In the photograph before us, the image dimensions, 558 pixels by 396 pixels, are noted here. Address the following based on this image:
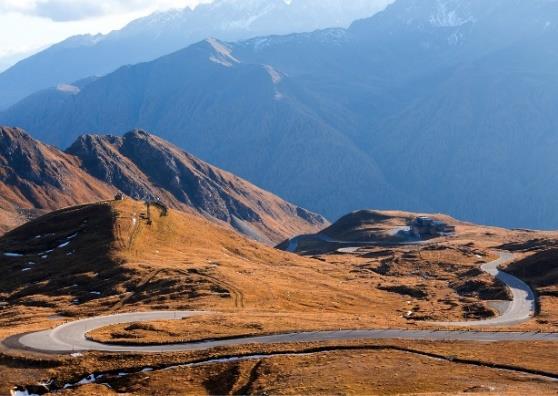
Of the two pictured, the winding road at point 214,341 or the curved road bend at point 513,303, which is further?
the curved road bend at point 513,303

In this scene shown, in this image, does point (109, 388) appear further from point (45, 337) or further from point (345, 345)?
point (345, 345)

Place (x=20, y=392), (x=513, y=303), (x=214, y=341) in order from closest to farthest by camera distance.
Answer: (x=20, y=392)
(x=214, y=341)
(x=513, y=303)

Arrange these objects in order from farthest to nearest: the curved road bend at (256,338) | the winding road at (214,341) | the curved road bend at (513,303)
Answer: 1. the curved road bend at (513,303)
2. the winding road at (214,341)
3. the curved road bend at (256,338)

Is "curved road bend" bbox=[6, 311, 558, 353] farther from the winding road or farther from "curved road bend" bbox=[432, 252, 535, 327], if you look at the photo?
"curved road bend" bbox=[432, 252, 535, 327]

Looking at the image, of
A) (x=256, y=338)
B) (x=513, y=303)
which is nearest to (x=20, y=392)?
(x=256, y=338)

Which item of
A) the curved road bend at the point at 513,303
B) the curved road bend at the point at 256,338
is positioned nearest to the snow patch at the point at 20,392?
the curved road bend at the point at 256,338

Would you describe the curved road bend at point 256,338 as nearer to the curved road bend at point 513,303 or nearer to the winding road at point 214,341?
the winding road at point 214,341

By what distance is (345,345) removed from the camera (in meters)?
69.7

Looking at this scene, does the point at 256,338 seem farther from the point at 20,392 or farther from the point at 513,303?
the point at 513,303

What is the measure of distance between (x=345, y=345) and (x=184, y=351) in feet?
54.2

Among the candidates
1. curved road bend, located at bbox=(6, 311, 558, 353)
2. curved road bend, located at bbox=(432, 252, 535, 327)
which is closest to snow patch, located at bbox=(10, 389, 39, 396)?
curved road bend, located at bbox=(6, 311, 558, 353)

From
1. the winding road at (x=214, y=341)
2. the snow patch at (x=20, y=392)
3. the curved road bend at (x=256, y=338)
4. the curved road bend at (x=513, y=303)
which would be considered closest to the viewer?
the snow patch at (x=20, y=392)

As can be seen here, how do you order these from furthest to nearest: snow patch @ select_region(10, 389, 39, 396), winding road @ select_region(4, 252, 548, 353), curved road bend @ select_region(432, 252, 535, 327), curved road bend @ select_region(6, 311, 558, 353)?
curved road bend @ select_region(432, 252, 535, 327)
winding road @ select_region(4, 252, 548, 353)
curved road bend @ select_region(6, 311, 558, 353)
snow patch @ select_region(10, 389, 39, 396)

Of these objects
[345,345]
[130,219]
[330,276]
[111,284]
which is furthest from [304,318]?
[130,219]
